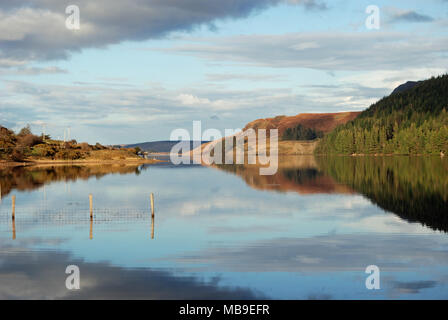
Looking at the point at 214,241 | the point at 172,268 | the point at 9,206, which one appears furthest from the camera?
the point at 9,206

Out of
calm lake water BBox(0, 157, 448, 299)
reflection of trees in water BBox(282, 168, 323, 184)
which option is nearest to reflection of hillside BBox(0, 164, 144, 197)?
calm lake water BBox(0, 157, 448, 299)

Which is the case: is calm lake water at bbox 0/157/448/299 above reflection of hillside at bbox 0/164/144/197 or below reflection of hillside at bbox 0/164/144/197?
below

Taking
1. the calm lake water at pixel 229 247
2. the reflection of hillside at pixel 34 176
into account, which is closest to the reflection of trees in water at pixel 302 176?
the calm lake water at pixel 229 247

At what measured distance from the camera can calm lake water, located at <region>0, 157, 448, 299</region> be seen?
23656mm

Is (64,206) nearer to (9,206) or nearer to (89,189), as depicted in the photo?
(9,206)

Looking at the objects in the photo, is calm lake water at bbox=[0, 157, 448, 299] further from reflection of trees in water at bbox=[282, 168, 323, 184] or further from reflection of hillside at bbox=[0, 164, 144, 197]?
reflection of trees in water at bbox=[282, 168, 323, 184]

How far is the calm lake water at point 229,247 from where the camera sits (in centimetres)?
2366

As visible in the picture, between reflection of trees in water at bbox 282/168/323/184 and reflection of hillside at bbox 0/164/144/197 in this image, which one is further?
reflection of trees in water at bbox 282/168/323/184

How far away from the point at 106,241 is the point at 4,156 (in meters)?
143

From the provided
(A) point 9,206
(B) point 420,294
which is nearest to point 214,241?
(B) point 420,294

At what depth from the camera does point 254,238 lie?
37.2 meters

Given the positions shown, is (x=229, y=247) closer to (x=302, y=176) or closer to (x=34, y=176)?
(x=302, y=176)

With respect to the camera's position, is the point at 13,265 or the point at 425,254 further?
the point at 425,254
